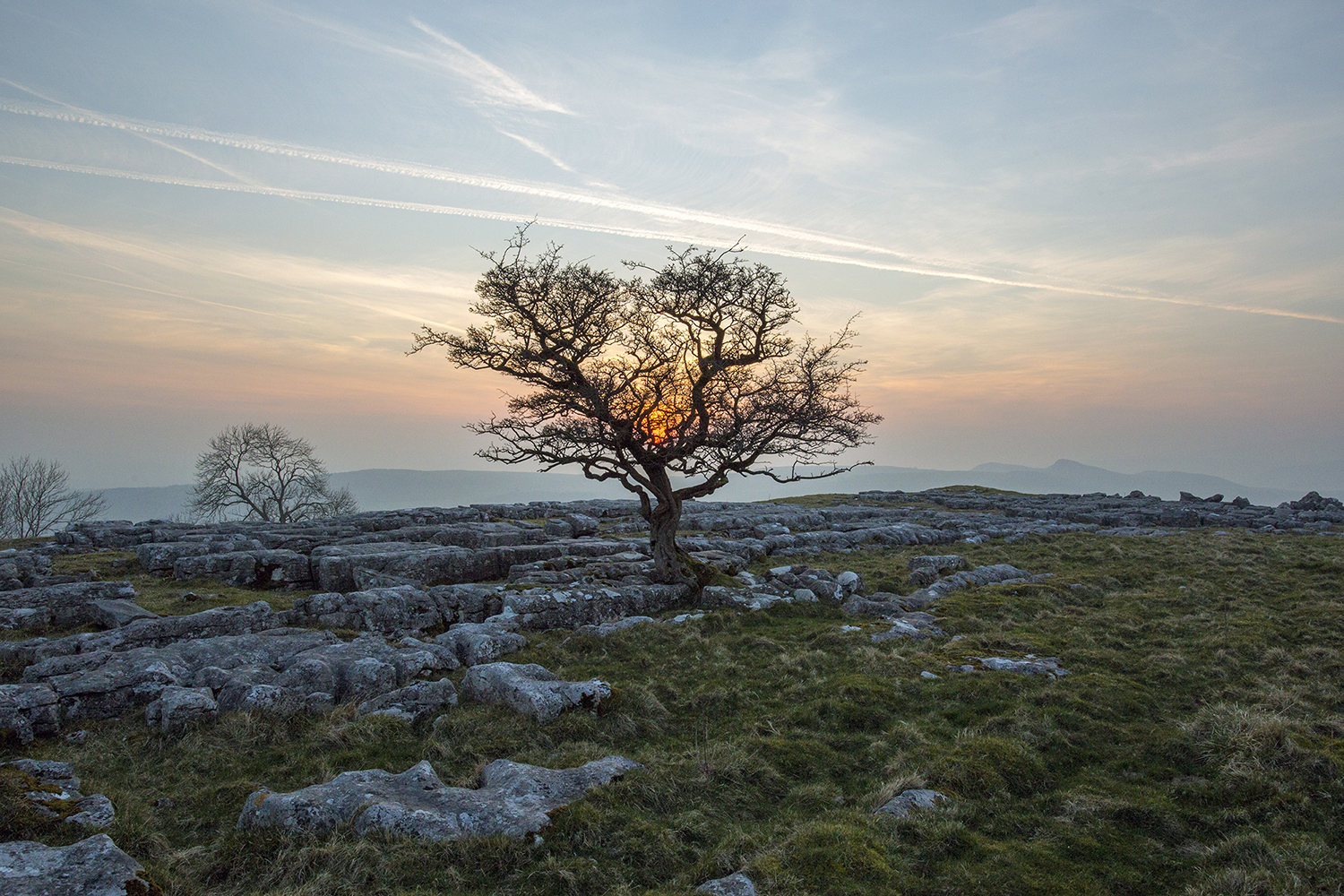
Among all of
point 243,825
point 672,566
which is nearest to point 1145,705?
point 672,566

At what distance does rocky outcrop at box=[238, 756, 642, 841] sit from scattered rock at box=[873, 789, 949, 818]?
13.8ft

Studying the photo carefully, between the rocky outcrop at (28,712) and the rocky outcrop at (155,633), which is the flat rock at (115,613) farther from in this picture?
the rocky outcrop at (28,712)

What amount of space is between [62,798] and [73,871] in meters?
2.68

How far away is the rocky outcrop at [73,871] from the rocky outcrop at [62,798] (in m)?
1.22

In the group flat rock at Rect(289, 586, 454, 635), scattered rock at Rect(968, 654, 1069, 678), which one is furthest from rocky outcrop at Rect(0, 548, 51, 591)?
scattered rock at Rect(968, 654, 1069, 678)

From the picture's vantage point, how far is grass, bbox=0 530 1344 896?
7.48m

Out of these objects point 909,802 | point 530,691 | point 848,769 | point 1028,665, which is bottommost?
point 848,769

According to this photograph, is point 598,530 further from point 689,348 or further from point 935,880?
point 935,880

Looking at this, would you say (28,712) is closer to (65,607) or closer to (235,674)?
(235,674)

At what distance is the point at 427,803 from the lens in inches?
342

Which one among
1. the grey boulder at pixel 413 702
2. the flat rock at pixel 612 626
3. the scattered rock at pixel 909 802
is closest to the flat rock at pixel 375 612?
the flat rock at pixel 612 626

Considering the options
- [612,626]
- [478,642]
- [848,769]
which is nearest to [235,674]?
[478,642]

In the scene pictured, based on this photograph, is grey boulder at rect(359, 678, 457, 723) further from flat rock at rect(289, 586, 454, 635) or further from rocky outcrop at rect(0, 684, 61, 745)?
flat rock at rect(289, 586, 454, 635)

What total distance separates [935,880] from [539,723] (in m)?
7.52
